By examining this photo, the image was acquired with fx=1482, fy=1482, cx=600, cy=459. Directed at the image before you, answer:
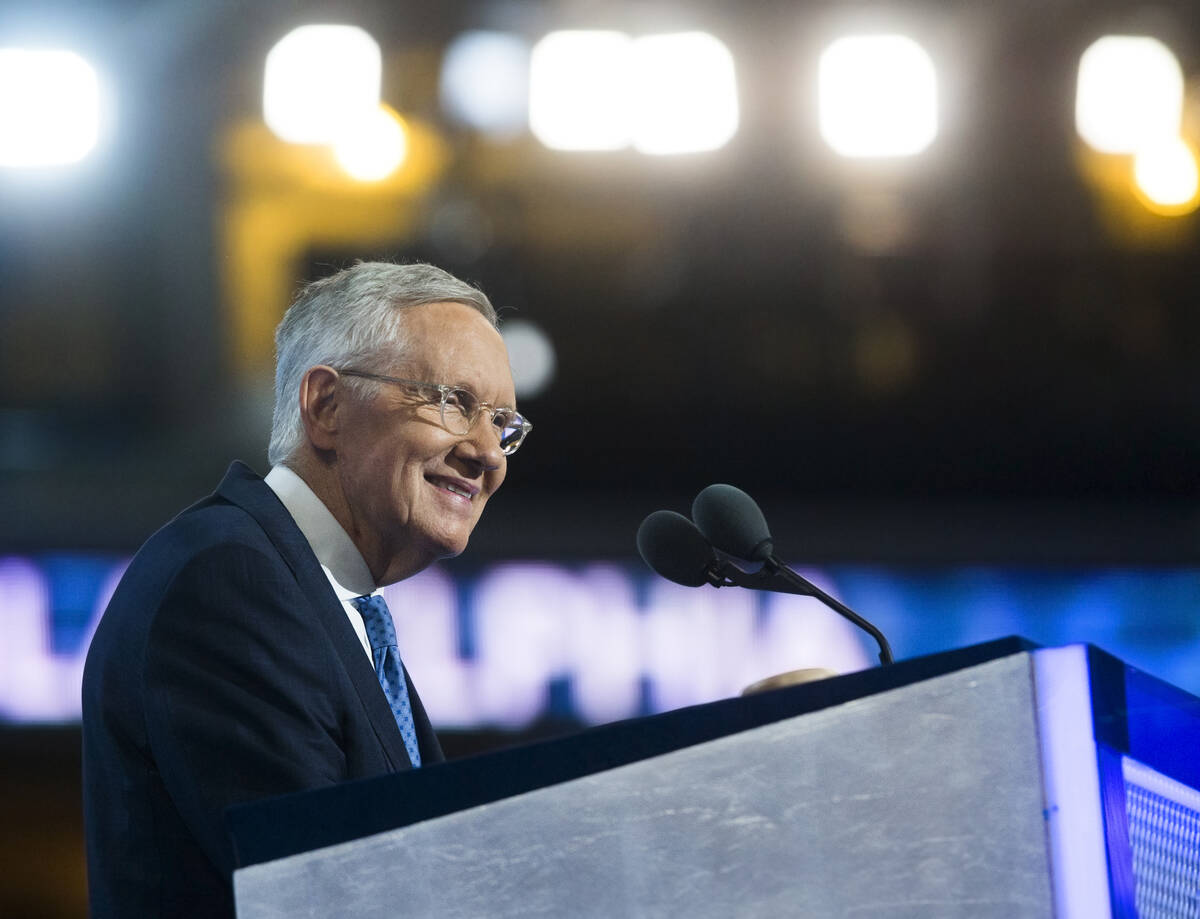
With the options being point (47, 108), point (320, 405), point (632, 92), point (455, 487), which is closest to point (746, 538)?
point (455, 487)

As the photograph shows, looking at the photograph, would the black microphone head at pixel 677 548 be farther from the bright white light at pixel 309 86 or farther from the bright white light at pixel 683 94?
the bright white light at pixel 309 86

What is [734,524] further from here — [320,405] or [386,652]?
[320,405]

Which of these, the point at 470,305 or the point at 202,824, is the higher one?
the point at 470,305

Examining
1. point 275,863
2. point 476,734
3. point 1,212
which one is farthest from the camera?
point 1,212

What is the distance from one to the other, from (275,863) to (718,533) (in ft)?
2.73

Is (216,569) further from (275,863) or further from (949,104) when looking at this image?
(949,104)

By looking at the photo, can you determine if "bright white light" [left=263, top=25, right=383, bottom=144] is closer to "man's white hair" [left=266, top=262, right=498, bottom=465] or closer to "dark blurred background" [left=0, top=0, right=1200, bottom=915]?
"dark blurred background" [left=0, top=0, right=1200, bottom=915]

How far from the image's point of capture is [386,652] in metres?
1.75

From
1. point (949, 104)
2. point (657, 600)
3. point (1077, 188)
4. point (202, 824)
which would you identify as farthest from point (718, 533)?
point (1077, 188)

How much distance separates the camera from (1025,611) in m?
5.05

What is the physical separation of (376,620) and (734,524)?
0.44 metres

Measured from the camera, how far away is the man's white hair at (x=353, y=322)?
188 cm

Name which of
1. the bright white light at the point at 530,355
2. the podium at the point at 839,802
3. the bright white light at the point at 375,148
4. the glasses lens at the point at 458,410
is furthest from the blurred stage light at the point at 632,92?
the podium at the point at 839,802

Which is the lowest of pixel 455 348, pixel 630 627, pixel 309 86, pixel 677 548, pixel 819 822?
pixel 630 627
